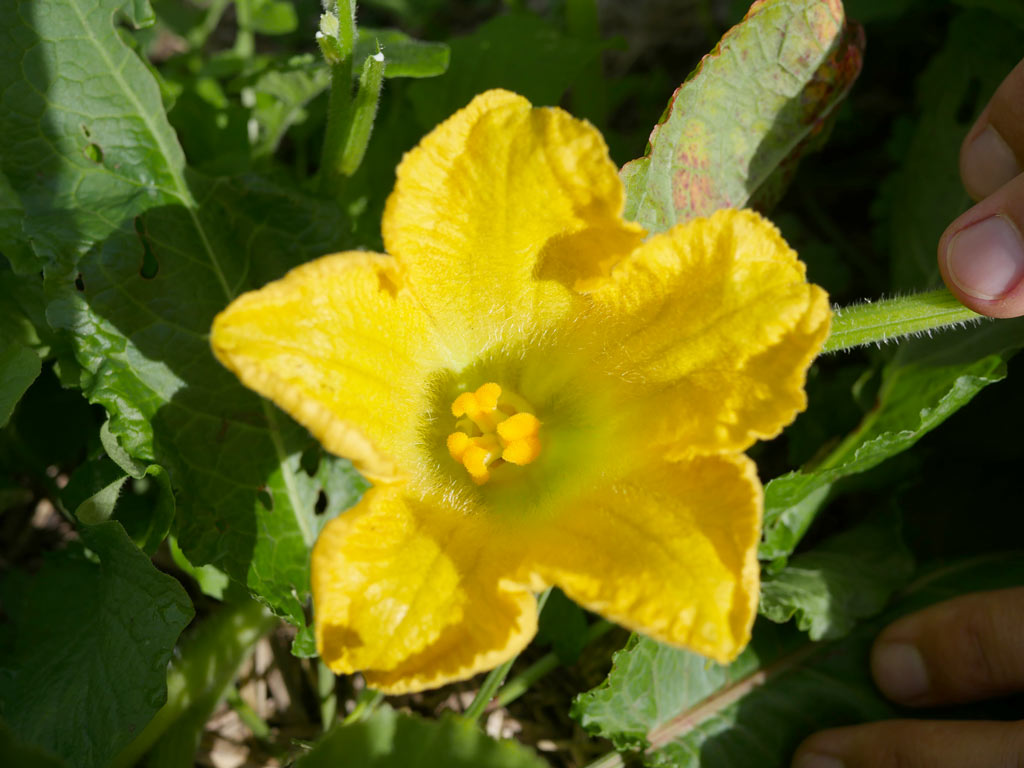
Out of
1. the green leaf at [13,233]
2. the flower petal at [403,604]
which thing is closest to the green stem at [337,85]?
the green leaf at [13,233]

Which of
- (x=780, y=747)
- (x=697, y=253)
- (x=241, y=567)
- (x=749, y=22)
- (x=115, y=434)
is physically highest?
(x=749, y=22)

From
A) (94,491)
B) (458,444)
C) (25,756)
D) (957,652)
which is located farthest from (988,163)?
(25,756)

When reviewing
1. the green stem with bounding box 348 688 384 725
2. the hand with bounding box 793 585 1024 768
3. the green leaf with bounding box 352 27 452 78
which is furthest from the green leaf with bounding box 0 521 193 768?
the hand with bounding box 793 585 1024 768

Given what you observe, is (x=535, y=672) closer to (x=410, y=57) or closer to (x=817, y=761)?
(x=817, y=761)

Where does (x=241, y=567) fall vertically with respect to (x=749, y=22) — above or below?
below

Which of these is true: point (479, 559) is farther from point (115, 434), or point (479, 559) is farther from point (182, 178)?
point (182, 178)

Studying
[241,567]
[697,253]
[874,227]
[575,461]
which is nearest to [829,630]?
[575,461]

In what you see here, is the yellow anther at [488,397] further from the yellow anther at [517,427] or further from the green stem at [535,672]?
the green stem at [535,672]
